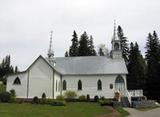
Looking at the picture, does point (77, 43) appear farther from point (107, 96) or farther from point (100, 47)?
point (107, 96)

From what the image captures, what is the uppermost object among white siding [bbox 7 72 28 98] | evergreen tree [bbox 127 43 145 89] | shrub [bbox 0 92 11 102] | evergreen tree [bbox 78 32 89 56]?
evergreen tree [bbox 78 32 89 56]

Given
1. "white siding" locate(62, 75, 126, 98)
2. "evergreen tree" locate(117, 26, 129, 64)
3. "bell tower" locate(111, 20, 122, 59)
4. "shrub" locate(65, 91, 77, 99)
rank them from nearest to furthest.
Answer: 1. "shrub" locate(65, 91, 77, 99)
2. "white siding" locate(62, 75, 126, 98)
3. "bell tower" locate(111, 20, 122, 59)
4. "evergreen tree" locate(117, 26, 129, 64)

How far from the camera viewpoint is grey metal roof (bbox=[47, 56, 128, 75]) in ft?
169

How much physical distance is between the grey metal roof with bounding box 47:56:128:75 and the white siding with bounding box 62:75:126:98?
912 millimetres

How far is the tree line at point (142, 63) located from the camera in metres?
56.5

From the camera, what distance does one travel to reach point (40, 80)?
4647 cm

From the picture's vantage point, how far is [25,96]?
45.5 m

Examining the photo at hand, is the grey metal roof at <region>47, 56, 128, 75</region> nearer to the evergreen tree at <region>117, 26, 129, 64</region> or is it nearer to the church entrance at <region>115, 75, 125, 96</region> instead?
the church entrance at <region>115, 75, 125, 96</region>

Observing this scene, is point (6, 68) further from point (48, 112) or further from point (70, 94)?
point (48, 112)

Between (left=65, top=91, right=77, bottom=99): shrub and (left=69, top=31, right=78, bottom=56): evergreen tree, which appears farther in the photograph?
(left=69, top=31, right=78, bottom=56): evergreen tree

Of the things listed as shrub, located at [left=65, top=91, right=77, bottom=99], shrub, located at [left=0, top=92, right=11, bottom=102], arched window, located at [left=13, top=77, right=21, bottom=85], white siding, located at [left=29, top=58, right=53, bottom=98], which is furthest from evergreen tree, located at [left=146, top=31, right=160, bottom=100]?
shrub, located at [left=0, top=92, right=11, bottom=102]

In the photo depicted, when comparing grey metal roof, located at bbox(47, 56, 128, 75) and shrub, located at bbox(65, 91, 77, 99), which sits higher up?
grey metal roof, located at bbox(47, 56, 128, 75)

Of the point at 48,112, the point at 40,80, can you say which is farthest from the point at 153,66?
the point at 48,112

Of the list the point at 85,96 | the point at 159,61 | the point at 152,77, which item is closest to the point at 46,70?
the point at 85,96
